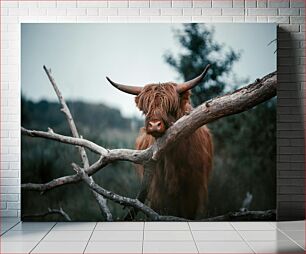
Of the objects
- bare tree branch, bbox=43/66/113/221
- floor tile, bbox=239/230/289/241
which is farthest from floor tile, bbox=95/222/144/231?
floor tile, bbox=239/230/289/241

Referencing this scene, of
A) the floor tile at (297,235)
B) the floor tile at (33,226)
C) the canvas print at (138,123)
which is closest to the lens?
the floor tile at (297,235)

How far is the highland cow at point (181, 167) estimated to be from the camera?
6.03 m

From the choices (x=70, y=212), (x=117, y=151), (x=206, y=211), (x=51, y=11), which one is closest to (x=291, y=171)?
(x=206, y=211)

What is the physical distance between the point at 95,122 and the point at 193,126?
0.93m

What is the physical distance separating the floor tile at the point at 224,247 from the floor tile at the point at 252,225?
0.67m

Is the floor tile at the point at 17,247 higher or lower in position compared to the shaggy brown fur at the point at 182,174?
lower

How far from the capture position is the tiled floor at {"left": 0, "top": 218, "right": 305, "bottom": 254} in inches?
195

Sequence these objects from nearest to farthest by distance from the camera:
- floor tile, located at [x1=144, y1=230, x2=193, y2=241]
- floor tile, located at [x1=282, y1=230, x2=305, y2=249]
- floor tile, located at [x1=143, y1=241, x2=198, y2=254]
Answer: floor tile, located at [x1=143, y1=241, x2=198, y2=254], floor tile, located at [x1=282, y1=230, x2=305, y2=249], floor tile, located at [x1=144, y1=230, x2=193, y2=241]

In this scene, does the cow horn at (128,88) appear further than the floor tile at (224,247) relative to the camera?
Yes

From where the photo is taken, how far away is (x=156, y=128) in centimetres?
597

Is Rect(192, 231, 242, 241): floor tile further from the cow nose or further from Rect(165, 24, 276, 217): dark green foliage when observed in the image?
the cow nose

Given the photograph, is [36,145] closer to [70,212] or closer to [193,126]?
[70,212]

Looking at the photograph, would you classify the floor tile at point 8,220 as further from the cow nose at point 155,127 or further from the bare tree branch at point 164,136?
the cow nose at point 155,127

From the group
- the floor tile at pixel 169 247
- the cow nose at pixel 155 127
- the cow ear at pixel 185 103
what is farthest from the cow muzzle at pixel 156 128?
the floor tile at pixel 169 247
